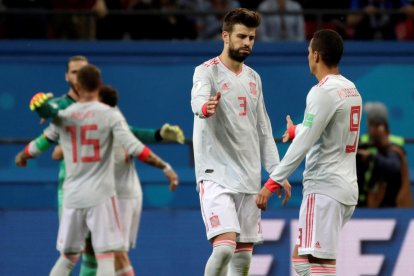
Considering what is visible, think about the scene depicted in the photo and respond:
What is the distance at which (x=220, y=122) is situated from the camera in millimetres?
9312

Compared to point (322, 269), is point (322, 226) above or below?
above

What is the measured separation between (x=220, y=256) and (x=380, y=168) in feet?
10.6

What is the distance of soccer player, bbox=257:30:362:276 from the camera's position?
8703 millimetres

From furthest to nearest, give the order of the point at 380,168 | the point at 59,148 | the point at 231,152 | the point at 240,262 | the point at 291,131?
the point at 380,168 < the point at 59,148 < the point at 240,262 < the point at 231,152 < the point at 291,131

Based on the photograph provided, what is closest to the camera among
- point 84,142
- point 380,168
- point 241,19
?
point 241,19

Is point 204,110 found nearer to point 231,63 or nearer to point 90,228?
point 231,63

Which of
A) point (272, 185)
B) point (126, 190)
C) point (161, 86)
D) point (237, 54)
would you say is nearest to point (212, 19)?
point (161, 86)

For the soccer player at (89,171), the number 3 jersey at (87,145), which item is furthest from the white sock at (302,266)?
the number 3 jersey at (87,145)

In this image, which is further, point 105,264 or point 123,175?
Result: point 123,175

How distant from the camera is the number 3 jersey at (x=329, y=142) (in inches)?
340

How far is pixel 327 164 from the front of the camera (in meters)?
8.84

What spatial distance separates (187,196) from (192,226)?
189 cm

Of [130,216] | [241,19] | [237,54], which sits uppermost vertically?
[241,19]

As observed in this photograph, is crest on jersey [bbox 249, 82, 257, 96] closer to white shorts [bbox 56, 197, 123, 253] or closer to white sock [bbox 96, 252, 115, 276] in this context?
white shorts [bbox 56, 197, 123, 253]
